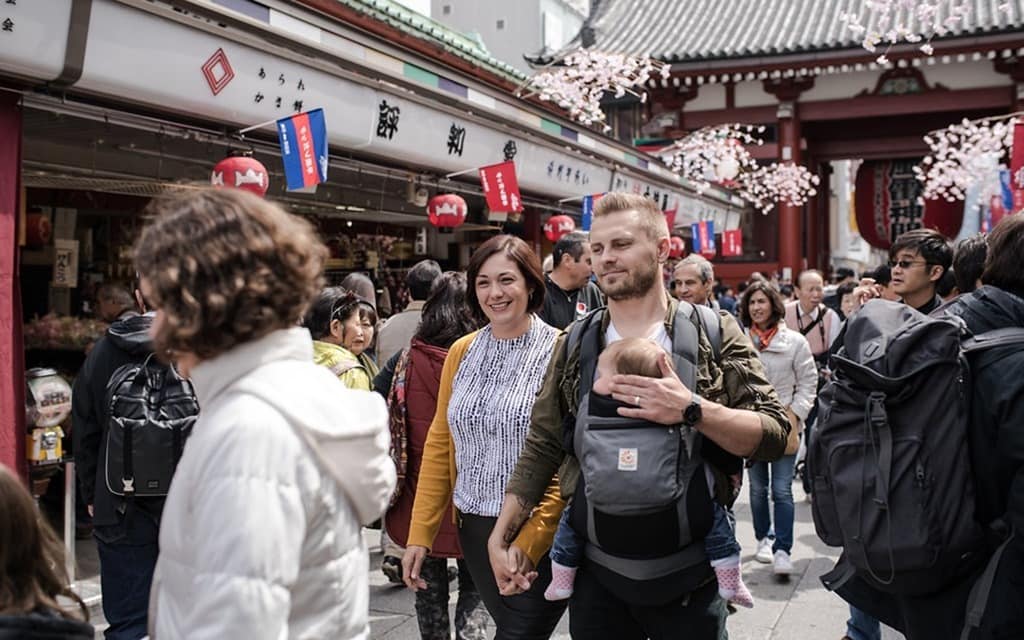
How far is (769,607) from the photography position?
17.4 feet

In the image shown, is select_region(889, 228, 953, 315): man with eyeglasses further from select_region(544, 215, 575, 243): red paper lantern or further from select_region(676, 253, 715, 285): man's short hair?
select_region(544, 215, 575, 243): red paper lantern

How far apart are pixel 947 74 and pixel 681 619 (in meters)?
20.1

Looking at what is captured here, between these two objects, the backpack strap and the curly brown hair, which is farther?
the backpack strap

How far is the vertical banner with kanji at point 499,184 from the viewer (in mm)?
9476

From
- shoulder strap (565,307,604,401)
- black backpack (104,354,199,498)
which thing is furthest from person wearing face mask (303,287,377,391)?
shoulder strap (565,307,604,401)

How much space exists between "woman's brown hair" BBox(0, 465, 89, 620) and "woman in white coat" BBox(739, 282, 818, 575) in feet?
15.3

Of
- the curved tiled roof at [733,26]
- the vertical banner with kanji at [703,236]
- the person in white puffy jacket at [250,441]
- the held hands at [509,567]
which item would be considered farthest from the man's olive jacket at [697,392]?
the curved tiled roof at [733,26]

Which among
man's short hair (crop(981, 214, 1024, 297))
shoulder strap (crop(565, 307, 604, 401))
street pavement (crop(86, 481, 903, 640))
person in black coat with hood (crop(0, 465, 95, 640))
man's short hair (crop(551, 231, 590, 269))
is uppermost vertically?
man's short hair (crop(551, 231, 590, 269))

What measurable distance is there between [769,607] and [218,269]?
463 cm

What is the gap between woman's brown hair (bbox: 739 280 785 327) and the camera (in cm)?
607

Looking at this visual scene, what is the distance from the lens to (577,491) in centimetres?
274

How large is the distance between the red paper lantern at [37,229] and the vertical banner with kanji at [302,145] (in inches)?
153

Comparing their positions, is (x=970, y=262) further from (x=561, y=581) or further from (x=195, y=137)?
(x=195, y=137)

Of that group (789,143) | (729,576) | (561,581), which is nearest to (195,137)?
(561,581)
